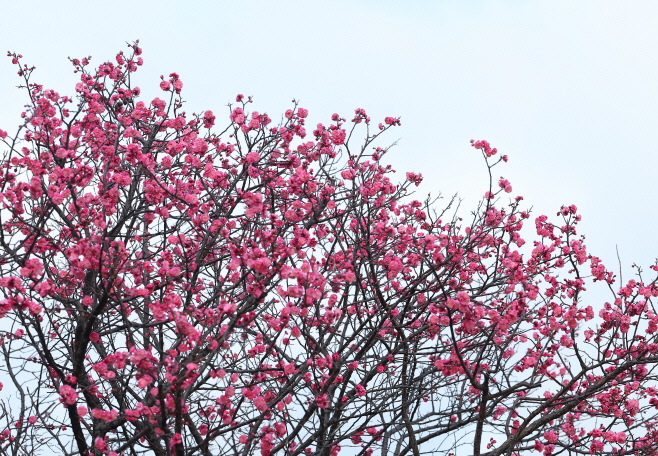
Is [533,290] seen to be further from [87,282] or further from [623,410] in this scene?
[87,282]

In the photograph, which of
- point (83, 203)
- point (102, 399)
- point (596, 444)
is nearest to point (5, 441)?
point (102, 399)

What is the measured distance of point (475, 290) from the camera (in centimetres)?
734

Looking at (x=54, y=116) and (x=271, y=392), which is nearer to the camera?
(x=271, y=392)

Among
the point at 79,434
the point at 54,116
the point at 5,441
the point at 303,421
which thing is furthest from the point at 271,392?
the point at 54,116

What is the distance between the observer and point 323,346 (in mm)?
6445

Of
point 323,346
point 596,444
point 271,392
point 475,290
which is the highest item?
point 475,290

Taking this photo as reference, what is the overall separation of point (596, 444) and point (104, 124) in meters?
8.18

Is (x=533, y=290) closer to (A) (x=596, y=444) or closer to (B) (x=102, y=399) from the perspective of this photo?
(A) (x=596, y=444)

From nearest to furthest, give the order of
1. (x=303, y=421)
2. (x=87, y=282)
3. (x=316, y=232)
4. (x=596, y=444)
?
1. (x=303, y=421)
2. (x=87, y=282)
3. (x=596, y=444)
4. (x=316, y=232)

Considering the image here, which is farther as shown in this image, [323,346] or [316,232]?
[316,232]

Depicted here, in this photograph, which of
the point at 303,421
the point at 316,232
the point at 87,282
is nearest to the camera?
the point at 303,421

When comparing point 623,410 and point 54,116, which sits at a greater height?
point 54,116

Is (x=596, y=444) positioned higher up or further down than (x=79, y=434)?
further down

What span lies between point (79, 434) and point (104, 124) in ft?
14.5
